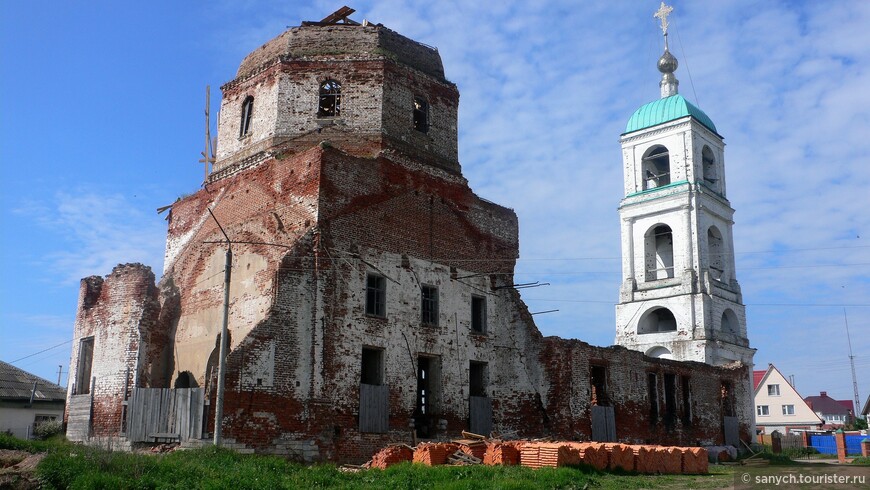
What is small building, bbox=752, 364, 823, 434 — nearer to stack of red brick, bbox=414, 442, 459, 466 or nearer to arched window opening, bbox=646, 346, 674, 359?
arched window opening, bbox=646, 346, 674, 359

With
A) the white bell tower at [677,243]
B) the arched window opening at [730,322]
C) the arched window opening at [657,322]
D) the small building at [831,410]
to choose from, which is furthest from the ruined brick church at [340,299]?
the small building at [831,410]

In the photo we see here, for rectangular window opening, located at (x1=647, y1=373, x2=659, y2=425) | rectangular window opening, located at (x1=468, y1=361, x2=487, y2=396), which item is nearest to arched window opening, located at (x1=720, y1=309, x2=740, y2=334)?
rectangular window opening, located at (x1=647, y1=373, x2=659, y2=425)

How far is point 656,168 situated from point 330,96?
24.8 m

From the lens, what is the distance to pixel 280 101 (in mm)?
20031

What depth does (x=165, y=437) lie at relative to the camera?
53.0ft

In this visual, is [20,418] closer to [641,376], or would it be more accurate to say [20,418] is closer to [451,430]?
[451,430]

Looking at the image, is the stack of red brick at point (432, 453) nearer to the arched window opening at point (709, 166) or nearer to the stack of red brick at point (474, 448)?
the stack of red brick at point (474, 448)

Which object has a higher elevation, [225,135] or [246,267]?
[225,135]

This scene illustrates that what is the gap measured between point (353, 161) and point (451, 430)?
6.90 m

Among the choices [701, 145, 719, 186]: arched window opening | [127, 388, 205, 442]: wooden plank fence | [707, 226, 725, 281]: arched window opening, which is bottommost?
[127, 388, 205, 442]: wooden plank fence

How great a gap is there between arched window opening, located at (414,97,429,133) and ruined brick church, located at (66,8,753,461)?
53mm

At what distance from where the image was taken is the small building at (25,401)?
2661 centimetres

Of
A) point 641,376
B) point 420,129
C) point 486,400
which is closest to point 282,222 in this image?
point 420,129

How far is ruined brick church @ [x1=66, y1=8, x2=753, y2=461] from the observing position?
647 inches
